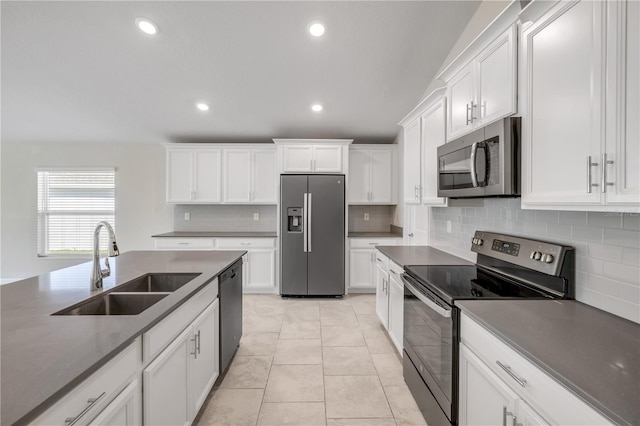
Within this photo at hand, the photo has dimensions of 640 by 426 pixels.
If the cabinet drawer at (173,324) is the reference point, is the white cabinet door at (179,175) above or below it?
above

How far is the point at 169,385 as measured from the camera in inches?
52.6

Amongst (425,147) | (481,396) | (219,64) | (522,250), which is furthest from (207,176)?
(481,396)

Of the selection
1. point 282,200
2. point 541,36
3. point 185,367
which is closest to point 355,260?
point 282,200

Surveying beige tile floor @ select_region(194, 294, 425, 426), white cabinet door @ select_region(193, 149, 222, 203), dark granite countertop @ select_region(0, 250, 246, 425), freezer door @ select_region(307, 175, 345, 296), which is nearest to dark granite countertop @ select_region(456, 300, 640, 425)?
beige tile floor @ select_region(194, 294, 425, 426)

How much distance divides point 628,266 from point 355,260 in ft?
10.4

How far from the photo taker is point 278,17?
2.55 meters

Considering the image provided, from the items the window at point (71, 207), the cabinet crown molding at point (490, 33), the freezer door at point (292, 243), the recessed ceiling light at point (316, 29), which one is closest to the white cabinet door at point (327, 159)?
the freezer door at point (292, 243)

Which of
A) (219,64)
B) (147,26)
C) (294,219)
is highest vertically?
(147,26)

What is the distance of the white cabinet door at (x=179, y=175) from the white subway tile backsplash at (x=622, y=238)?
456cm

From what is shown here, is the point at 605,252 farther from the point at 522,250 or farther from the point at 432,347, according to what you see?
the point at 432,347

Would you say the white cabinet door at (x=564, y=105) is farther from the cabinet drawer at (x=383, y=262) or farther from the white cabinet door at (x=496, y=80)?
the cabinet drawer at (x=383, y=262)

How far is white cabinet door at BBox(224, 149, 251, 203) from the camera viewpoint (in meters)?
4.41

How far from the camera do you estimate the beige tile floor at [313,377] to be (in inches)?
72.4

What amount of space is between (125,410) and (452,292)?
1.53 meters
